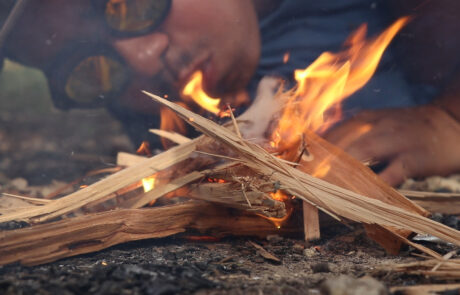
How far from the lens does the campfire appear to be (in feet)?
6.26

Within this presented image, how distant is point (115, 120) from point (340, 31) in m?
2.36

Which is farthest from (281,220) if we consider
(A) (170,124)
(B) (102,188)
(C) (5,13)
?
(C) (5,13)

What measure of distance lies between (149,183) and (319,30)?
2.36 m

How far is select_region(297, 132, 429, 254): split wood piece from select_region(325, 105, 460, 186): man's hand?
0.89 m

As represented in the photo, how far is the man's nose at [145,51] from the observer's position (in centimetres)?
347

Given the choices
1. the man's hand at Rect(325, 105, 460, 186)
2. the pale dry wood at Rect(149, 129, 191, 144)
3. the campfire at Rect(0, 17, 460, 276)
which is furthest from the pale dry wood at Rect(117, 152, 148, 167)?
the man's hand at Rect(325, 105, 460, 186)

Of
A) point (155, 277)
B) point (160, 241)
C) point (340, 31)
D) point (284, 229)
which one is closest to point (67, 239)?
point (160, 241)

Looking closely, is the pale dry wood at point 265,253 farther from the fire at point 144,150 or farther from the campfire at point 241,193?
the fire at point 144,150

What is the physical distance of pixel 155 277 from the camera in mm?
1524

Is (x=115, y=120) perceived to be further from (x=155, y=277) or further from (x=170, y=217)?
Answer: (x=155, y=277)

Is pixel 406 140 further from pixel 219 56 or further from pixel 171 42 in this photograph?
pixel 171 42

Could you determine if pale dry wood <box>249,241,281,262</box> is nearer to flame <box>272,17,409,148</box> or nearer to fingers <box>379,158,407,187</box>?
flame <box>272,17,409,148</box>

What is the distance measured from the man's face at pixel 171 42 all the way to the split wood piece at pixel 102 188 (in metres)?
1.40

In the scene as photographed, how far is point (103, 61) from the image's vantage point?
3541 millimetres
